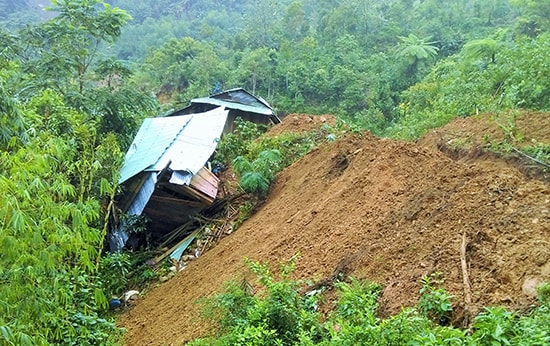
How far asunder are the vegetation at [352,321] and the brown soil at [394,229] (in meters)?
0.21

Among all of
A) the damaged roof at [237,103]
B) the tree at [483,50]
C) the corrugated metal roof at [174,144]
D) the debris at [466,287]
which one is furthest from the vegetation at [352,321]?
the damaged roof at [237,103]

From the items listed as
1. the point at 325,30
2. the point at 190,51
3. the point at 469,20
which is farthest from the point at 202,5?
the point at 469,20

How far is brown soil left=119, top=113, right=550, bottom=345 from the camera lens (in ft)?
11.9

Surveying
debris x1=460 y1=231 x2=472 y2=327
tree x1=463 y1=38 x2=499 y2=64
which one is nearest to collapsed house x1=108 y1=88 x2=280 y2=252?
debris x1=460 y1=231 x2=472 y2=327

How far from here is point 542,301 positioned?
2.98 meters

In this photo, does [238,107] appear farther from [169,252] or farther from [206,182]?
[169,252]

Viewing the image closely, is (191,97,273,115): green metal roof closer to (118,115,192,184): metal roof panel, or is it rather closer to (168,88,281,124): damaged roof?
(168,88,281,124): damaged roof

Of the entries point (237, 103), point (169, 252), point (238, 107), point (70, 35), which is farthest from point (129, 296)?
point (237, 103)

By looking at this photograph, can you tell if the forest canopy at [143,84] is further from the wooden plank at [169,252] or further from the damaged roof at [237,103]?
the damaged roof at [237,103]

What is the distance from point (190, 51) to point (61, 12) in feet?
52.9

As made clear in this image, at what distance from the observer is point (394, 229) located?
187 inches

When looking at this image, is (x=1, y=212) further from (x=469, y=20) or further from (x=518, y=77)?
(x=469, y=20)

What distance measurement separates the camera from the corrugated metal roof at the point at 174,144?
8.32 metres

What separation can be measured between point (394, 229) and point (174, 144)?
5.64m
